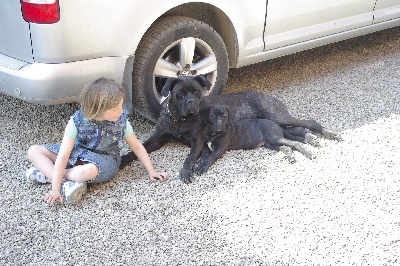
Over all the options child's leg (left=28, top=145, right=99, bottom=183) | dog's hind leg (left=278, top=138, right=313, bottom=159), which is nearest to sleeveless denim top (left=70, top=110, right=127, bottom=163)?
child's leg (left=28, top=145, right=99, bottom=183)

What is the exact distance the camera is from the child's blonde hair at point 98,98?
3457 millimetres

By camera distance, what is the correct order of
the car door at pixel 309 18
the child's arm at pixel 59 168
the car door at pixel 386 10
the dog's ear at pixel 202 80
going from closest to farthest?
1. the child's arm at pixel 59 168
2. the dog's ear at pixel 202 80
3. the car door at pixel 309 18
4. the car door at pixel 386 10

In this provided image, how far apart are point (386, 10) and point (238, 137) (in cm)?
252

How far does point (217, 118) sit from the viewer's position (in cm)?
408

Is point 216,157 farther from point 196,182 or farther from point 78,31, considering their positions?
point 78,31

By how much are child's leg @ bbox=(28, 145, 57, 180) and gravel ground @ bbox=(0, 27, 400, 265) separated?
15cm

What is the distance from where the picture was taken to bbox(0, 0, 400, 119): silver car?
12.5ft

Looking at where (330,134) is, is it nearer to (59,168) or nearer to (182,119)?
(182,119)

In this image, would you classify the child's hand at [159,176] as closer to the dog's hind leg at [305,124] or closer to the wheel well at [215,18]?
the dog's hind leg at [305,124]

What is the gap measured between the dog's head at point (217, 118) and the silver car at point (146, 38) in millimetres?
569

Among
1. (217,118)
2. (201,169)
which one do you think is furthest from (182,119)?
(201,169)

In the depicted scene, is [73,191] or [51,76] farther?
[51,76]

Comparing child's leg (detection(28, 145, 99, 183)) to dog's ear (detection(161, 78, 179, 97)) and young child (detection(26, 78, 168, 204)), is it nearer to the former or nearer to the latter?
young child (detection(26, 78, 168, 204))

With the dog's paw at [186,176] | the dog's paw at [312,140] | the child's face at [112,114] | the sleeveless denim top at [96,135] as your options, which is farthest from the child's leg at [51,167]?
the dog's paw at [312,140]
